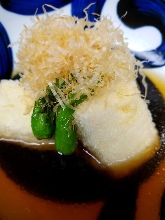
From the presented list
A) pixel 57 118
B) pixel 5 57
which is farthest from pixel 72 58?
pixel 5 57

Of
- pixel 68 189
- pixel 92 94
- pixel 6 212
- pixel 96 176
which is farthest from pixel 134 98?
pixel 6 212

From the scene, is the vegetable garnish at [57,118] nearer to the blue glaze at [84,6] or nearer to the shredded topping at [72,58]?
the shredded topping at [72,58]

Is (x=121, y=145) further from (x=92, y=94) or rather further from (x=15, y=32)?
(x=15, y=32)

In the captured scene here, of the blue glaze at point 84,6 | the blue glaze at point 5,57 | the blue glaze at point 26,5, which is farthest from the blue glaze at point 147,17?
the blue glaze at point 5,57

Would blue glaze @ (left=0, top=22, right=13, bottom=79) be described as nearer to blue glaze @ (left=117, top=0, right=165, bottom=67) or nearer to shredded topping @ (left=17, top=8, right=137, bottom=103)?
shredded topping @ (left=17, top=8, right=137, bottom=103)

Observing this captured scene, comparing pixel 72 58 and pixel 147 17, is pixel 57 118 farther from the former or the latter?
pixel 147 17

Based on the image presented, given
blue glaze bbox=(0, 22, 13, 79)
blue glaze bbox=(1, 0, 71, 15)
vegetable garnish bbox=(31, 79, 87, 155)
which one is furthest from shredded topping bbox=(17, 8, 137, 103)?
blue glaze bbox=(1, 0, 71, 15)
